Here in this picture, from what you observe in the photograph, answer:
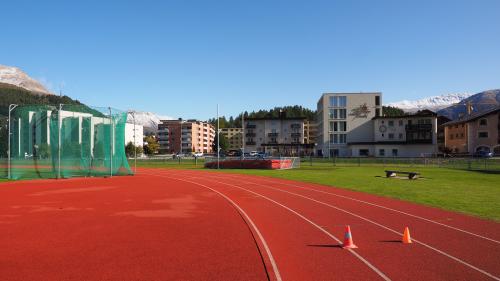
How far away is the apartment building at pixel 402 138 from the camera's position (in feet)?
284

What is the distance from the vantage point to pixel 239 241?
31.8ft

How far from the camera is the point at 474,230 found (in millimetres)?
10992

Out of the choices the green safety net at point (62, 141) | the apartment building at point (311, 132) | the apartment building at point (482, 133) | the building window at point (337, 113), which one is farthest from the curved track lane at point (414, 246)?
the apartment building at point (311, 132)

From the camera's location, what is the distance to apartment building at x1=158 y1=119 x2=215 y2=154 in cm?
18050

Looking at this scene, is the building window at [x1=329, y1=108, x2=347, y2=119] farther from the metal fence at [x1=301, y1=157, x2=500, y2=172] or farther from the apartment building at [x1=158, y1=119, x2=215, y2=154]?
the apartment building at [x1=158, y1=119, x2=215, y2=154]

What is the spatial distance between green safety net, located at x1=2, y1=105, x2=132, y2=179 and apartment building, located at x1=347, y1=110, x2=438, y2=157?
6566cm

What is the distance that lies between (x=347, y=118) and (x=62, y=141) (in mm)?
73559

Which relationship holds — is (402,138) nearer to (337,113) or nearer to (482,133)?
(337,113)

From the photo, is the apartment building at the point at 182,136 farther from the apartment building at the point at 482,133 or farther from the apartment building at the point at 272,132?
the apartment building at the point at 482,133

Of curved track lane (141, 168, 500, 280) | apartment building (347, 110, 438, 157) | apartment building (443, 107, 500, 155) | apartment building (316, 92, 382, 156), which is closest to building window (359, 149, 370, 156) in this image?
apartment building (347, 110, 438, 157)

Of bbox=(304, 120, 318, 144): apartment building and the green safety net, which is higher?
bbox=(304, 120, 318, 144): apartment building

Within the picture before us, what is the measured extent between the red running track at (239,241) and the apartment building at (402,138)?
7332cm

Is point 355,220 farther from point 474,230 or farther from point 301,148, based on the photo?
point 301,148

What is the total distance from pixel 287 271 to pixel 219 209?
8.34 meters
